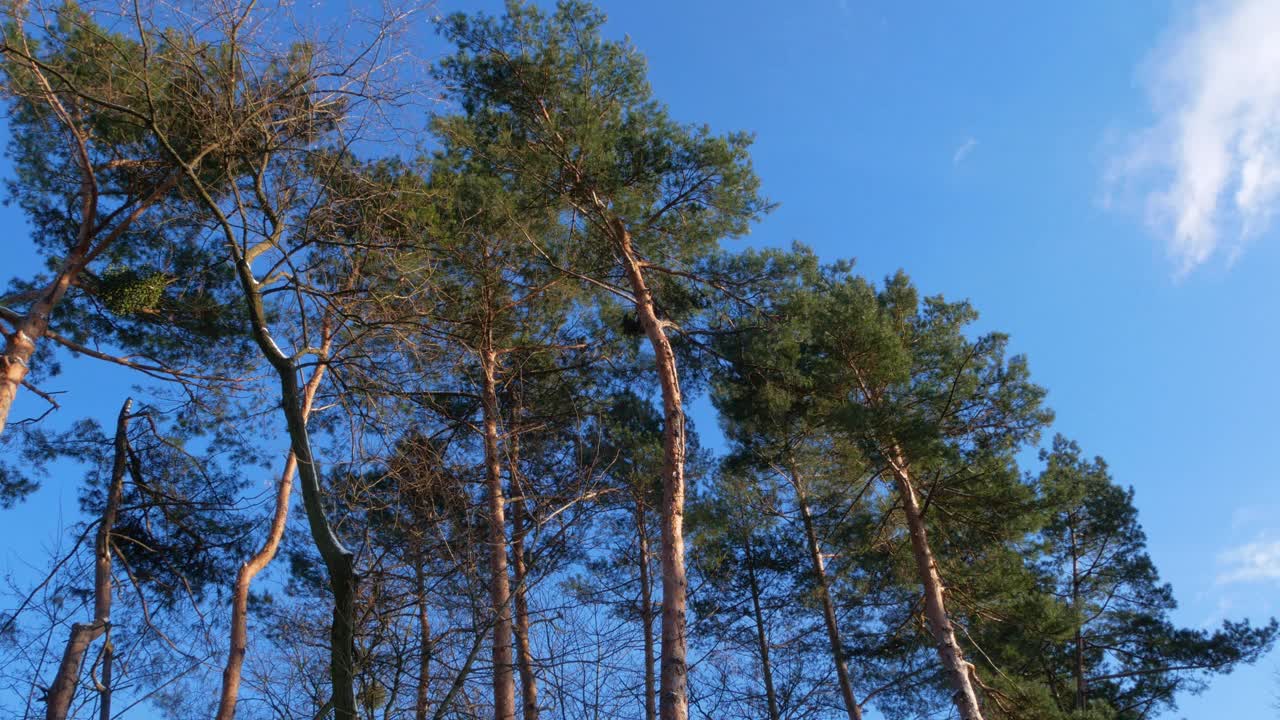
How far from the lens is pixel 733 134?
29.6 ft

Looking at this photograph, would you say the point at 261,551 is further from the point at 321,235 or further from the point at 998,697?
the point at 998,697

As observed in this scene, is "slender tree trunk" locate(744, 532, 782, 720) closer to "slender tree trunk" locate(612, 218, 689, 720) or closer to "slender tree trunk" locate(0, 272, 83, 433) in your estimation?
"slender tree trunk" locate(612, 218, 689, 720)

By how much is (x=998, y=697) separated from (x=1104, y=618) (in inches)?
203

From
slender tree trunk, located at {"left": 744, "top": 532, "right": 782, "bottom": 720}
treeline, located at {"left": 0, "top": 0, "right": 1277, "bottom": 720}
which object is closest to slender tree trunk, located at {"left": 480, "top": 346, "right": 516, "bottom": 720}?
treeline, located at {"left": 0, "top": 0, "right": 1277, "bottom": 720}

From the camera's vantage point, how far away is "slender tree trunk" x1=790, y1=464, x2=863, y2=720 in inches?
408

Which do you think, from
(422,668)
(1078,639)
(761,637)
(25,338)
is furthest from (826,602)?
(25,338)

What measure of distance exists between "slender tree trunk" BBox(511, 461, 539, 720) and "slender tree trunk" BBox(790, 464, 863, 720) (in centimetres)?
447

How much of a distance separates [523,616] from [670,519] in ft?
7.83

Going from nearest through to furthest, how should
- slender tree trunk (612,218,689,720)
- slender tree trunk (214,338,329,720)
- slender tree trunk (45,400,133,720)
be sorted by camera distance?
slender tree trunk (612,218,689,720)
slender tree trunk (45,400,133,720)
slender tree trunk (214,338,329,720)

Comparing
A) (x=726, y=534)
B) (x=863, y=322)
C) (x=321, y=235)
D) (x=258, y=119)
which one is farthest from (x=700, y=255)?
(x=258, y=119)

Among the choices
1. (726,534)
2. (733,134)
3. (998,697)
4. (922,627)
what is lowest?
(998,697)

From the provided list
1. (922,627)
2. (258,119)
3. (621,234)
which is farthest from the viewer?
(922,627)

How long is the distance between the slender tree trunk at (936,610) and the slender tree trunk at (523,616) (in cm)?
430

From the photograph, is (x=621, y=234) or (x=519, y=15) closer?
(x=621, y=234)
